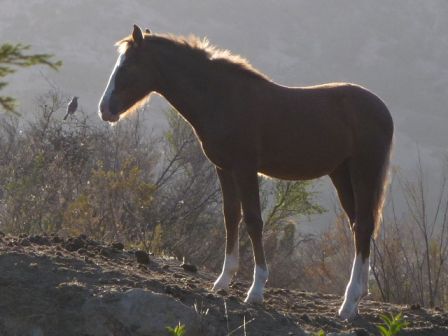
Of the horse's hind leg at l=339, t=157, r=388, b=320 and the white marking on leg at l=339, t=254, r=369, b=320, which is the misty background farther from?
the white marking on leg at l=339, t=254, r=369, b=320

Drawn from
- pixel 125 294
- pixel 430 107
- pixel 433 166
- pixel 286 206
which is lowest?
pixel 125 294

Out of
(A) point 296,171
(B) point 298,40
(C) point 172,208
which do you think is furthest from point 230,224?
(B) point 298,40

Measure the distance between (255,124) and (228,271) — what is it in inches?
54.7

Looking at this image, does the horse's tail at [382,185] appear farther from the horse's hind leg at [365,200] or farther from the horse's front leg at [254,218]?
the horse's front leg at [254,218]

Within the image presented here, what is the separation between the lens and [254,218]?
Result: 734cm

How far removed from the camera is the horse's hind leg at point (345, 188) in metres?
8.15

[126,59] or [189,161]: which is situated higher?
A: [189,161]

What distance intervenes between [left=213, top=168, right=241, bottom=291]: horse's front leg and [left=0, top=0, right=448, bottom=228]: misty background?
239 feet

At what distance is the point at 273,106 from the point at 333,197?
3654mm

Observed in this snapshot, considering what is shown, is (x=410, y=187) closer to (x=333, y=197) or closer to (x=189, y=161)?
(x=333, y=197)

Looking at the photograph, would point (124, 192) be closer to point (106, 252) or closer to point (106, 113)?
point (106, 252)

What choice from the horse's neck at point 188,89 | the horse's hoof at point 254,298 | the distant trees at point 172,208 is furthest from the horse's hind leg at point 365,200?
the distant trees at point 172,208

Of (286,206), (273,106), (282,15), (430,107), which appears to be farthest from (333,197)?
(282,15)

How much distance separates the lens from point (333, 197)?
10883 millimetres
